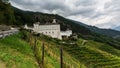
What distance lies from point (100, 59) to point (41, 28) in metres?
65.4

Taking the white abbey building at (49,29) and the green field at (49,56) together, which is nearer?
the green field at (49,56)

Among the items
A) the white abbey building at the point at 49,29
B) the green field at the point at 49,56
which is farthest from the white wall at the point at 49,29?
the green field at the point at 49,56

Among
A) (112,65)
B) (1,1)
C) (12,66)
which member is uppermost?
(1,1)

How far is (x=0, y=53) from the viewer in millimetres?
29641

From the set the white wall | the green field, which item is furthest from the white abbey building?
the green field

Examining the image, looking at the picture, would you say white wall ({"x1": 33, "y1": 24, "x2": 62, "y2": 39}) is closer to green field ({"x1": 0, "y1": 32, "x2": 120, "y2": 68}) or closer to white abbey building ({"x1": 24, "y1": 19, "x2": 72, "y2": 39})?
white abbey building ({"x1": 24, "y1": 19, "x2": 72, "y2": 39})

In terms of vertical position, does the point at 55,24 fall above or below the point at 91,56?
above

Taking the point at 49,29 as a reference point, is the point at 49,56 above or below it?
below

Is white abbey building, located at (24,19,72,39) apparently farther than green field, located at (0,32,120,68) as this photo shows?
Yes

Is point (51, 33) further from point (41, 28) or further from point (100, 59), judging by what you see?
point (100, 59)

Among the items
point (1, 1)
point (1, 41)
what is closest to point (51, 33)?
point (1, 1)

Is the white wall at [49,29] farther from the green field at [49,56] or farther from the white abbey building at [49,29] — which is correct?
the green field at [49,56]

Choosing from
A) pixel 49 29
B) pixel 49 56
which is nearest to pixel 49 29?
pixel 49 29

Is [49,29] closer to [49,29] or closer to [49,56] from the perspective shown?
[49,29]
